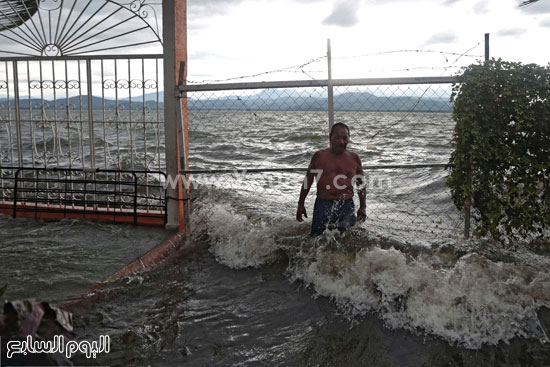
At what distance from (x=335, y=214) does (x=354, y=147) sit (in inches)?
725

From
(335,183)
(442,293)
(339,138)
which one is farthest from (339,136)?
(442,293)

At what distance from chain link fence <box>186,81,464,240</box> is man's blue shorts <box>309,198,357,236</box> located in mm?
582

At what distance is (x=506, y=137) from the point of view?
18.1 ft

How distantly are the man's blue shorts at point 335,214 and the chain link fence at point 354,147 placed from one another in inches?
22.9

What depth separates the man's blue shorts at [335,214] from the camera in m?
5.91

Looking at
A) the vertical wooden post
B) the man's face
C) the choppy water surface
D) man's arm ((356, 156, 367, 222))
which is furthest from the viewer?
the vertical wooden post

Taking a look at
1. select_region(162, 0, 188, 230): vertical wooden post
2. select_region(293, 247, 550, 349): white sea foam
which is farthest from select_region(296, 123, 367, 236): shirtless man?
select_region(162, 0, 188, 230): vertical wooden post

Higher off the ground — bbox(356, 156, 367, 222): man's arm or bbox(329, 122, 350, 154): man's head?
bbox(329, 122, 350, 154): man's head

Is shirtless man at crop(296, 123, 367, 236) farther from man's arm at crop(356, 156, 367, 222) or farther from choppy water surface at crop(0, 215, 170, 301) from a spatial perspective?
choppy water surface at crop(0, 215, 170, 301)

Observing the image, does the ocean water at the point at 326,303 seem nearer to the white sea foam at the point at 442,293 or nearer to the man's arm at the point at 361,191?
the white sea foam at the point at 442,293

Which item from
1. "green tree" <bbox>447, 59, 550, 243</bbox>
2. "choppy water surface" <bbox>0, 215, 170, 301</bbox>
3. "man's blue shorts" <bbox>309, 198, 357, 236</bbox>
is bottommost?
"choppy water surface" <bbox>0, 215, 170, 301</bbox>

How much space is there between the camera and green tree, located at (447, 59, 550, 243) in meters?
5.29

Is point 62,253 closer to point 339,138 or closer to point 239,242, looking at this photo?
point 239,242

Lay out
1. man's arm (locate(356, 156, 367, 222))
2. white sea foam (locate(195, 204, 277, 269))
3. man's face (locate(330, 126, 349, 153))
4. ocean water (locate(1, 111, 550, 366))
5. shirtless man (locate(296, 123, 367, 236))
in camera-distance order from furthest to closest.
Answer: white sea foam (locate(195, 204, 277, 269))
man's arm (locate(356, 156, 367, 222))
shirtless man (locate(296, 123, 367, 236))
man's face (locate(330, 126, 349, 153))
ocean water (locate(1, 111, 550, 366))
